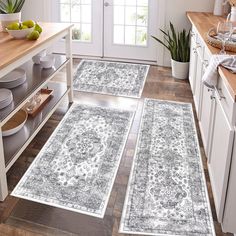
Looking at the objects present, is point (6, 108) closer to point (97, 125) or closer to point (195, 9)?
point (97, 125)

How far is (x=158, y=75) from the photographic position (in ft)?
14.5

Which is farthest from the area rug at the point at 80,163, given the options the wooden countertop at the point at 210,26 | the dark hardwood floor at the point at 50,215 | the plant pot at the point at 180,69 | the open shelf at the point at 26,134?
the plant pot at the point at 180,69

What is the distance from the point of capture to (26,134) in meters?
2.58

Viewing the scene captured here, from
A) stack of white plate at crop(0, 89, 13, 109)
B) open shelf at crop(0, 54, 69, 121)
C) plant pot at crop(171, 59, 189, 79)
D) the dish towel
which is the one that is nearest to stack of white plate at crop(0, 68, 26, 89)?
open shelf at crop(0, 54, 69, 121)

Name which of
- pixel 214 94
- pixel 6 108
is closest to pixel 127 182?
pixel 214 94

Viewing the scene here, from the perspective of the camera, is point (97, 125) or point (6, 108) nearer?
point (6, 108)

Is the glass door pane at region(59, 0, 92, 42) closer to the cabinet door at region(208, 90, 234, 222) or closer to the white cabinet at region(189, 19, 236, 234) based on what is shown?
the white cabinet at region(189, 19, 236, 234)

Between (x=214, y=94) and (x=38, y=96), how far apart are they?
1.66 metres

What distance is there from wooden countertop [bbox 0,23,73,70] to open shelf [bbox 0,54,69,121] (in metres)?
0.34

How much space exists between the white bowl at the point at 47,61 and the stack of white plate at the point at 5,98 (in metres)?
0.63

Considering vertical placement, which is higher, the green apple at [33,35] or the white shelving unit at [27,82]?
the green apple at [33,35]

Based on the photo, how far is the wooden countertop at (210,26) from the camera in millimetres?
1736

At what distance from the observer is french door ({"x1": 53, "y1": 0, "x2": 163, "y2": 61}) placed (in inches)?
185

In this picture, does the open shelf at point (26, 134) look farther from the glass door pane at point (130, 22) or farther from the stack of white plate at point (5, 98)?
the glass door pane at point (130, 22)
